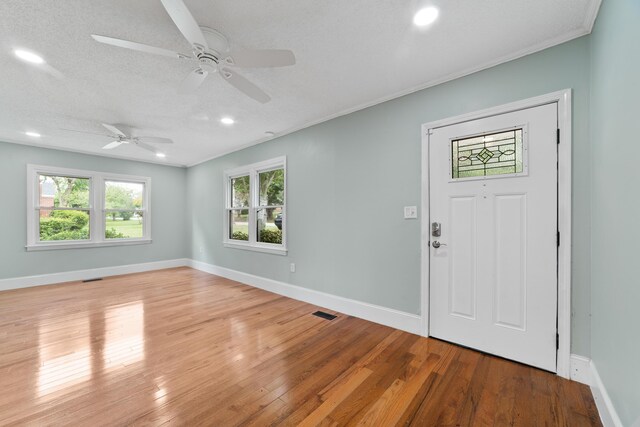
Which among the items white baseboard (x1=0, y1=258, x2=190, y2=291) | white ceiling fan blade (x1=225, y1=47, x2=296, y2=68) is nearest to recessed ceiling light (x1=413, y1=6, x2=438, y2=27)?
white ceiling fan blade (x1=225, y1=47, x2=296, y2=68)

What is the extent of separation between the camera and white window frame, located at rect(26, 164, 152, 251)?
15.0 feet

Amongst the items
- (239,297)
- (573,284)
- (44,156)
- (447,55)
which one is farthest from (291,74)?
(44,156)

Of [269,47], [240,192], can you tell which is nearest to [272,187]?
[240,192]

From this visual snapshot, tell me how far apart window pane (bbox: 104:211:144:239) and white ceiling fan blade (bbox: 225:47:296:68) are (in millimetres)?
5439

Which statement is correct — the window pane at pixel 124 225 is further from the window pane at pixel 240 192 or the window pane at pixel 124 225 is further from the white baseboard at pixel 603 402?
the white baseboard at pixel 603 402

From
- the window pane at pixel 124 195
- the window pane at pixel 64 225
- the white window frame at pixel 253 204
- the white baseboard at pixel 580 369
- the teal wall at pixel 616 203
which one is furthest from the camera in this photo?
the window pane at pixel 124 195

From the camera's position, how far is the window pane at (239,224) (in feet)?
16.6

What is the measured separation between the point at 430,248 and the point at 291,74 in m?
2.17

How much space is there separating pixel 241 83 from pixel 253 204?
9.44 ft

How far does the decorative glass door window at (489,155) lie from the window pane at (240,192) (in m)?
3.76

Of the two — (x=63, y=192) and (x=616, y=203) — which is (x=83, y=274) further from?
(x=616, y=203)

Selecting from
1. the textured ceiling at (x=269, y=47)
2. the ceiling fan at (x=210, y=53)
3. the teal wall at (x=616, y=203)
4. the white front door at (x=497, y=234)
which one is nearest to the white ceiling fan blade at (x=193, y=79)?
the ceiling fan at (x=210, y=53)

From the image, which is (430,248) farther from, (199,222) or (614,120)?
(199,222)

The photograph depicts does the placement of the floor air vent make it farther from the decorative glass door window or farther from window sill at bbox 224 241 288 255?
the decorative glass door window
